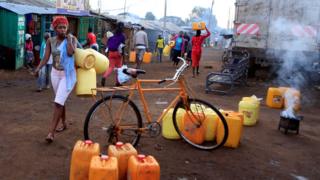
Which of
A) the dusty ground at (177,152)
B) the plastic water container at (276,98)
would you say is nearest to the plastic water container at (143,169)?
the dusty ground at (177,152)

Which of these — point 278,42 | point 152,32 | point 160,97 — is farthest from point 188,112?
point 152,32

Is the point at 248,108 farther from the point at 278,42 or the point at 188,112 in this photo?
the point at 278,42

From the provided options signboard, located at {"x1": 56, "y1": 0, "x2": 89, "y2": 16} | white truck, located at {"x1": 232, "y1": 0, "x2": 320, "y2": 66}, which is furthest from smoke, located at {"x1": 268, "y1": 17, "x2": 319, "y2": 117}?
signboard, located at {"x1": 56, "y1": 0, "x2": 89, "y2": 16}

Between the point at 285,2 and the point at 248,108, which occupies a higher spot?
the point at 285,2

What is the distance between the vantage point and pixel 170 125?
235 inches

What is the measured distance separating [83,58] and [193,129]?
6.06ft

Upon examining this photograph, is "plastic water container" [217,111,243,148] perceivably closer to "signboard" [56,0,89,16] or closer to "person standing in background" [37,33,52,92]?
"person standing in background" [37,33,52,92]

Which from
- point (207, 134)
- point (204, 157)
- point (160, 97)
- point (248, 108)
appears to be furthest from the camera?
point (160, 97)

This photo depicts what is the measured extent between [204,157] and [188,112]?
68 centimetres

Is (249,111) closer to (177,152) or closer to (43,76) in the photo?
(177,152)

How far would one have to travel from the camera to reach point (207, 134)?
5.87 m

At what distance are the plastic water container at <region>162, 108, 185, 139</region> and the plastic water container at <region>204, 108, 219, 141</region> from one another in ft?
1.19

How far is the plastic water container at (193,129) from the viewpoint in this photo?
575 cm

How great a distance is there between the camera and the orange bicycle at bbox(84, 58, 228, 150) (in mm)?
5281
